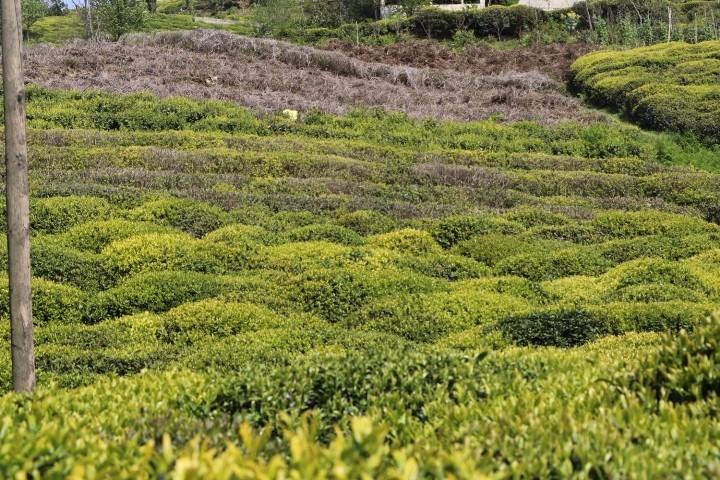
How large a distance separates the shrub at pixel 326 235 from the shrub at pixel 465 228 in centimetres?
172

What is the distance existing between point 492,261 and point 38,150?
1391 cm

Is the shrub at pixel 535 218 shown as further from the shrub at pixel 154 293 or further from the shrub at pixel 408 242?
the shrub at pixel 154 293

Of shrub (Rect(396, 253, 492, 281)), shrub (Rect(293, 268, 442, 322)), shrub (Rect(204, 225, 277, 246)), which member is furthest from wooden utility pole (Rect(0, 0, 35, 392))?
shrub (Rect(396, 253, 492, 281))

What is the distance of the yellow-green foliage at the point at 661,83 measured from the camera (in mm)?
28484

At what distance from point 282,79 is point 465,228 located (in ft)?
72.0

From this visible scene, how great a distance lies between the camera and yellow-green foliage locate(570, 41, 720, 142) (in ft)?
93.5

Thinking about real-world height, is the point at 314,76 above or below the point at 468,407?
above

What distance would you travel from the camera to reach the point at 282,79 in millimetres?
35312

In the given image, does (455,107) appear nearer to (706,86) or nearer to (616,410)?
(706,86)

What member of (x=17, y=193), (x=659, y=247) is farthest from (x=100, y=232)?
(x=659, y=247)

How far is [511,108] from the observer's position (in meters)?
33.2

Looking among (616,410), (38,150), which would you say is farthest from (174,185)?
(616,410)

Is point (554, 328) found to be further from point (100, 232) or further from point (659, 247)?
point (100, 232)

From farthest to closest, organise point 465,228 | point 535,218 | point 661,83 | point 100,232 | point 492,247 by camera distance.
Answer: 1. point 661,83
2. point 535,218
3. point 465,228
4. point 492,247
5. point 100,232
